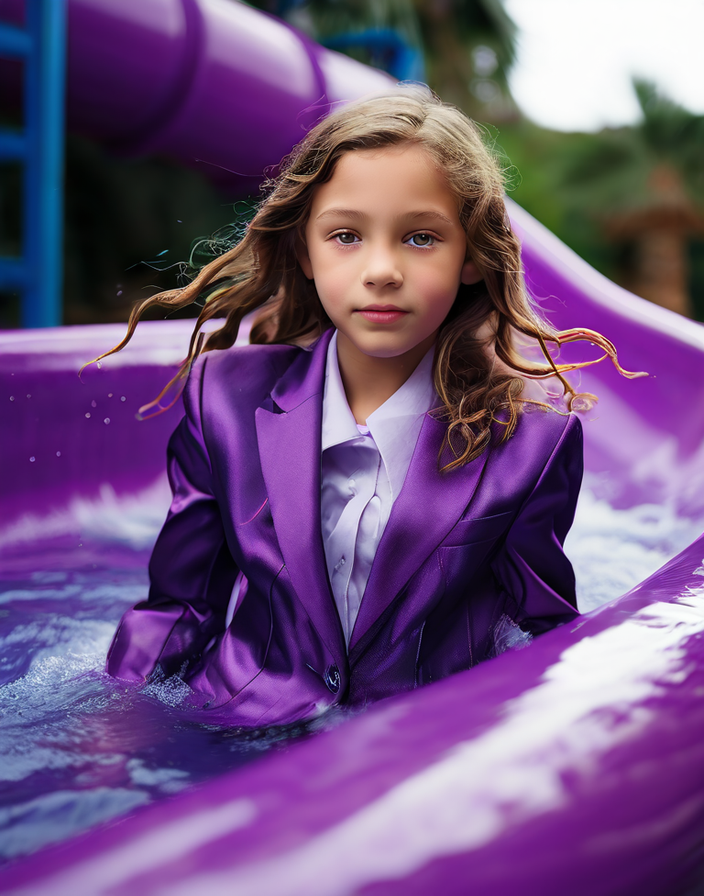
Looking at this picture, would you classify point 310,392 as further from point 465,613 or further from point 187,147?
point 187,147

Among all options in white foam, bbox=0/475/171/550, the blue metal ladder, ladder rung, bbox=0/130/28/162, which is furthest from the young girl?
ladder rung, bbox=0/130/28/162

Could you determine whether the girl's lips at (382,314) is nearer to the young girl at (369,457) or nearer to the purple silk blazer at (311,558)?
the young girl at (369,457)

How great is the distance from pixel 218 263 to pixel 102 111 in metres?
2.68

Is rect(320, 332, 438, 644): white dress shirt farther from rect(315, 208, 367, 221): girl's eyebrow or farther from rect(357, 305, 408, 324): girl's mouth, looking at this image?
rect(315, 208, 367, 221): girl's eyebrow

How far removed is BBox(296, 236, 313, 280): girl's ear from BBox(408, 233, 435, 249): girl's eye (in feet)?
0.68

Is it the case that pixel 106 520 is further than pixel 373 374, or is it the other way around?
pixel 106 520

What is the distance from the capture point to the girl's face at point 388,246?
43.6 inches

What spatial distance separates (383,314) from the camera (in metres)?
1.13

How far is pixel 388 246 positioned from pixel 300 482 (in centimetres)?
32

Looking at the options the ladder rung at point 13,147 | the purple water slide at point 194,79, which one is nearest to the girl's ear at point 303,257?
the ladder rung at point 13,147

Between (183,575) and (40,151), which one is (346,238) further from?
(40,151)

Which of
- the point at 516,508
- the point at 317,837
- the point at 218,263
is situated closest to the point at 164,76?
the point at 218,263

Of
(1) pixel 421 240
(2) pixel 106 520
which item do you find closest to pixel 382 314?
(1) pixel 421 240

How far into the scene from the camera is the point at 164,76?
362cm
